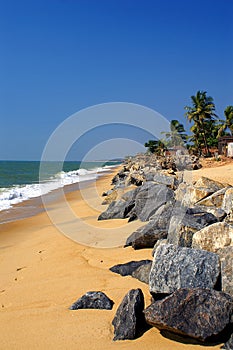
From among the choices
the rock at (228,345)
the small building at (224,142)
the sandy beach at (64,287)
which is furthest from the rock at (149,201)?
the small building at (224,142)

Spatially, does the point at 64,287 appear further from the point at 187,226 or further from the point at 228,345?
the point at 228,345

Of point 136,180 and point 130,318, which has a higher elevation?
point 136,180

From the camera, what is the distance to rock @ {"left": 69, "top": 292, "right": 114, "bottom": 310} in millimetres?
4582

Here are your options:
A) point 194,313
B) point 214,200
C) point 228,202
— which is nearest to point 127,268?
point 228,202

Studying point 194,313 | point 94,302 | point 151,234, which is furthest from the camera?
point 151,234

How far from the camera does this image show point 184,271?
400cm

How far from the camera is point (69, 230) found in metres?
11.0

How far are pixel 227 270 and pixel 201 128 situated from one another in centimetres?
5016

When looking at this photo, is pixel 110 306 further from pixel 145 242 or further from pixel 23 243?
pixel 23 243

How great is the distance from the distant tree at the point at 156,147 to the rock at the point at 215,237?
2089 inches

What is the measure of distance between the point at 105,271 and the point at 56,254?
2233 mm

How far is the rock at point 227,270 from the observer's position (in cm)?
382

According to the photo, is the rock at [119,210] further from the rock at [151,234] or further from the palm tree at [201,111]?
the palm tree at [201,111]

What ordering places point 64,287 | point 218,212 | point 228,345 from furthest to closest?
1. point 218,212
2. point 64,287
3. point 228,345
